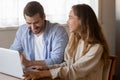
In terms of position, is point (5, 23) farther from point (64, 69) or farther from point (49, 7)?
point (64, 69)

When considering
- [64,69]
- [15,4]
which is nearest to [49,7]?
[15,4]

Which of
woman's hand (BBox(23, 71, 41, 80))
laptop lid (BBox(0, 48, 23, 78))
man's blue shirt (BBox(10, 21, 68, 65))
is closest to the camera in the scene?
woman's hand (BBox(23, 71, 41, 80))

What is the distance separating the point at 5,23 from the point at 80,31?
1.54m

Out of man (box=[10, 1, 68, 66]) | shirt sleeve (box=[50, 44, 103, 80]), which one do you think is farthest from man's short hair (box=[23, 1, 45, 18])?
shirt sleeve (box=[50, 44, 103, 80])

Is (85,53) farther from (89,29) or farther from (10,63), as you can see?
(10,63)

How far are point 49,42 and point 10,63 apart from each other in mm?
541

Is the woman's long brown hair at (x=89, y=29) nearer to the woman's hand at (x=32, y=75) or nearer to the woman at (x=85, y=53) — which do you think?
the woman at (x=85, y=53)

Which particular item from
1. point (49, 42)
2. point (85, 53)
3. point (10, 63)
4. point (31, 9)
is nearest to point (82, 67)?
point (85, 53)

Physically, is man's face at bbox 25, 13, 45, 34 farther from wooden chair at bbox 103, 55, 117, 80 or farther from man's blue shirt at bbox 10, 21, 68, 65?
wooden chair at bbox 103, 55, 117, 80

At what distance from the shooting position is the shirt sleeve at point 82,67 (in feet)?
4.84

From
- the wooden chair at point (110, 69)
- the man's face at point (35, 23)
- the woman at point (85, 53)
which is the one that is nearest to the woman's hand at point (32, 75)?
the woman at point (85, 53)

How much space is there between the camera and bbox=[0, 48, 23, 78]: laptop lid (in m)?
1.52

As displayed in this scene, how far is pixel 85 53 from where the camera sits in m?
1.58

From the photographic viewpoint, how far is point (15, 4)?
2.99 m
